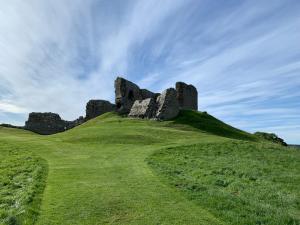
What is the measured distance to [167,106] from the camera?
52.3 meters

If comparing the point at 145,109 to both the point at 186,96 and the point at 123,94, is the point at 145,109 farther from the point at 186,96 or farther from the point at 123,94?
the point at 186,96

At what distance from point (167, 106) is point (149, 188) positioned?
3870 centimetres

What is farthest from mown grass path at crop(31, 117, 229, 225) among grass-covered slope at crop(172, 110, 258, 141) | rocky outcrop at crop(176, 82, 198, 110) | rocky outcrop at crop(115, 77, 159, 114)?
rocky outcrop at crop(176, 82, 198, 110)

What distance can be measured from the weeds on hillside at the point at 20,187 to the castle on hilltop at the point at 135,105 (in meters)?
30.6

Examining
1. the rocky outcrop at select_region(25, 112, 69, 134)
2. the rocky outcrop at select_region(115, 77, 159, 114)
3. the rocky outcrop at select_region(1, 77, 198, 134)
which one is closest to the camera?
the rocky outcrop at select_region(1, 77, 198, 134)

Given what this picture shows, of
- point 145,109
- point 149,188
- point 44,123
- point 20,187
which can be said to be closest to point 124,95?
point 145,109

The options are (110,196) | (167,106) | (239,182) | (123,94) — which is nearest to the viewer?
(110,196)

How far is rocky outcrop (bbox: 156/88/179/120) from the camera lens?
169 feet

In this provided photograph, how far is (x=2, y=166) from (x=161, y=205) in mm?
12823

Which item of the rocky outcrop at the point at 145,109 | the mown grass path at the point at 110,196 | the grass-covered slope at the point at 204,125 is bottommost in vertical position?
the mown grass path at the point at 110,196

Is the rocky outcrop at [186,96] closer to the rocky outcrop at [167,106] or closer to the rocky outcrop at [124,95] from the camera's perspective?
the rocky outcrop at [124,95]

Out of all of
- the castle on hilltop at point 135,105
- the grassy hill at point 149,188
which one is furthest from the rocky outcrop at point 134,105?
the grassy hill at point 149,188

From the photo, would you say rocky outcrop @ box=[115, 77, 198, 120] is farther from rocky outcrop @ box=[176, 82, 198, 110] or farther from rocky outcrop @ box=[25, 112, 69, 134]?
rocky outcrop @ box=[25, 112, 69, 134]

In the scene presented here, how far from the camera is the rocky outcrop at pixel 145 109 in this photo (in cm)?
5334
